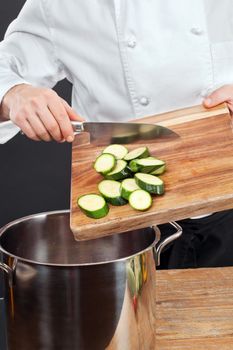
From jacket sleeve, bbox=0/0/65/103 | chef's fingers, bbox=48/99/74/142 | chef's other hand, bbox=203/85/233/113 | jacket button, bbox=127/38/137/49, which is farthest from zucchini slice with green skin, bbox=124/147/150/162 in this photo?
jacket sleeve, bbox=0/0/65/103

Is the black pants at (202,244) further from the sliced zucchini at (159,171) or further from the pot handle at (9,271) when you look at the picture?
the pot handle at (9,271)

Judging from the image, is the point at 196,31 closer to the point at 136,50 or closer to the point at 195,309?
the point at 136,50

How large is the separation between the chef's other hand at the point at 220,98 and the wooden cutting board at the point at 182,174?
0.01 meters

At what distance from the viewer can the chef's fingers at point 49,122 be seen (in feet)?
4.29

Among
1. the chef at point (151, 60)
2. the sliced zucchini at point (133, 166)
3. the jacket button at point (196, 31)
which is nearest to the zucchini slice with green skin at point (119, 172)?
the sliced zucchini at point (133, 166)

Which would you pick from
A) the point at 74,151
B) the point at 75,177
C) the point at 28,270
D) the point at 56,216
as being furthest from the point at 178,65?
the point at 28,270

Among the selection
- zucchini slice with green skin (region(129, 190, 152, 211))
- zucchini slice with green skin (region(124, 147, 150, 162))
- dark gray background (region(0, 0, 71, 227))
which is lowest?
dark gray background (region(0, 0, 71, 227))

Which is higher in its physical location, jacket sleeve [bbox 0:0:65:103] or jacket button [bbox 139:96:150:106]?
jacket sleeve [bbox 0:0:65:103]

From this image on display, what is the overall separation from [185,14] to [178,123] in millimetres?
274

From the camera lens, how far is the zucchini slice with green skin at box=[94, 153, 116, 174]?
1161 millimetres

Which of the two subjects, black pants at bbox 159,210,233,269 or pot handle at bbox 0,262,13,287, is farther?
black pants at bbox 159,210,233,269

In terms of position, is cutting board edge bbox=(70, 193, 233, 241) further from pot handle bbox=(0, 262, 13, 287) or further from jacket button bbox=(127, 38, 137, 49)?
jacket button bbox=(127, 38, 137, 49)

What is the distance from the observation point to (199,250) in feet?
5.15

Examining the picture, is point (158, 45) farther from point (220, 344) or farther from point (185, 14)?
point (220, 344)
